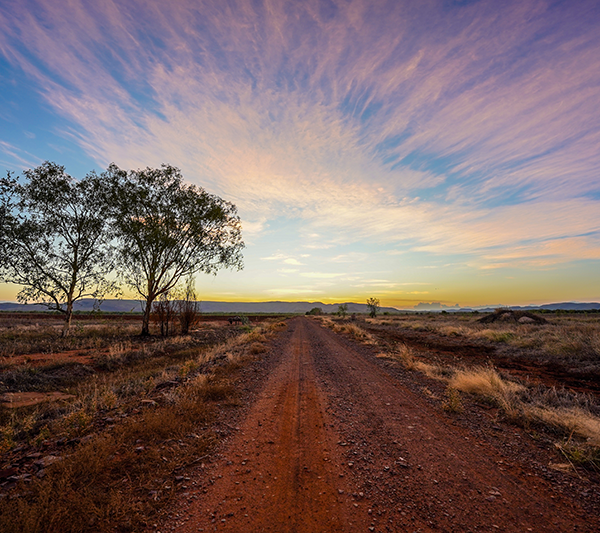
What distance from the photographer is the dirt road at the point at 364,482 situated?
10.7 ft

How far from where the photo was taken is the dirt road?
3275 mm

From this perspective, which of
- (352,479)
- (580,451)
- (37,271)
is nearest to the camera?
(352,479)

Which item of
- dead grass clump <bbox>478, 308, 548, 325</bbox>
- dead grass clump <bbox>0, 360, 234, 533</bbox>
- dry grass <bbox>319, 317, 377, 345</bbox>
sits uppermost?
dead grass clump <bbox>0, 360, 234, 533</bbox>

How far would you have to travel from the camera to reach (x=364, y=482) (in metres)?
4.05

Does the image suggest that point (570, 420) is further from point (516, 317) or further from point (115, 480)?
point (516, 317)

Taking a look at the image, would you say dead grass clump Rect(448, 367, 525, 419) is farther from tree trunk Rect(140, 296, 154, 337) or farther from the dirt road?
tree trunk Rect(140, 296, 154, 337)

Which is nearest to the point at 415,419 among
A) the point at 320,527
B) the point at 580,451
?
the point at 580,451

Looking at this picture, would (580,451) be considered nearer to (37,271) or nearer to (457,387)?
(457,387)

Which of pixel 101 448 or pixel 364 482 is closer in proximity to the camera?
pixel 364 482

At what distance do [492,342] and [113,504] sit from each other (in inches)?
993

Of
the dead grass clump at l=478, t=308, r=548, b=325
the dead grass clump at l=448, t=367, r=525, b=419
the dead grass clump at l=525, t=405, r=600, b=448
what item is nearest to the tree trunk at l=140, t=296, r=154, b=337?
the dead grass clump at l=448, t=367, r=525, b=419

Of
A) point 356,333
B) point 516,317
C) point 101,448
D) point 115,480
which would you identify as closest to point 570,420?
point 115,480

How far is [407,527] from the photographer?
10.5 feet

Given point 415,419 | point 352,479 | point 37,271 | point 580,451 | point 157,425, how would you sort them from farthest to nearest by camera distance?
point 37,271, point 415,419, point 157,425, point 580,451, point 352,479
